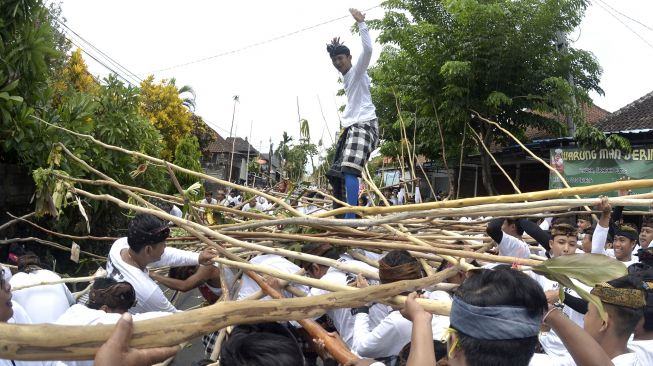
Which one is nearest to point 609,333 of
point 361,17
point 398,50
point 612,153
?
point 361,17

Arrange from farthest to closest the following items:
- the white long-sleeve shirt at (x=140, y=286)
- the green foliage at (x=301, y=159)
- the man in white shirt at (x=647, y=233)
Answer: the green foliage at (x=301, y=159) < the man in white shirt at (x=647, y=233) < the white long-sleeve shirt at (x=140, y=286)

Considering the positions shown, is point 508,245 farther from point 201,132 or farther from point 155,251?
point 201,132

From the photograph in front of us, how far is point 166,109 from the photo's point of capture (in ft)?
63.7

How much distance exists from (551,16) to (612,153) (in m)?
2.95

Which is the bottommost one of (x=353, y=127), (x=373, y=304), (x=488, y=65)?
(x=373, y=304)

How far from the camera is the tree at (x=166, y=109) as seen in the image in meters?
19.1

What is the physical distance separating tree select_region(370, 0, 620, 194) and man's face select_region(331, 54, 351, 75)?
631cm

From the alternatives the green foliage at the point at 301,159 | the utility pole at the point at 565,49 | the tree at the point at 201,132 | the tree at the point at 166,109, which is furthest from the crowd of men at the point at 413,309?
the tree at the point at 201,132

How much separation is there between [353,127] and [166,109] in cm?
1695

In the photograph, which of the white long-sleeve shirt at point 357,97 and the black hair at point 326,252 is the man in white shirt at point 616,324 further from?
the white long-sleeve shirt at point 357,97

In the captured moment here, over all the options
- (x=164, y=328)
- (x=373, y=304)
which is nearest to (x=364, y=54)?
(x=373, y=304)

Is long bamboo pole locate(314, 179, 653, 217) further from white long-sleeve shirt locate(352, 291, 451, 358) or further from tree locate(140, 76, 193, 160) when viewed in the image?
tree locate(140, 76, 193, 160)

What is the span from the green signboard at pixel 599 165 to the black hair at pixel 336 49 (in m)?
6.71

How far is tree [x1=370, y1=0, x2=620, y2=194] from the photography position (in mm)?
10367
